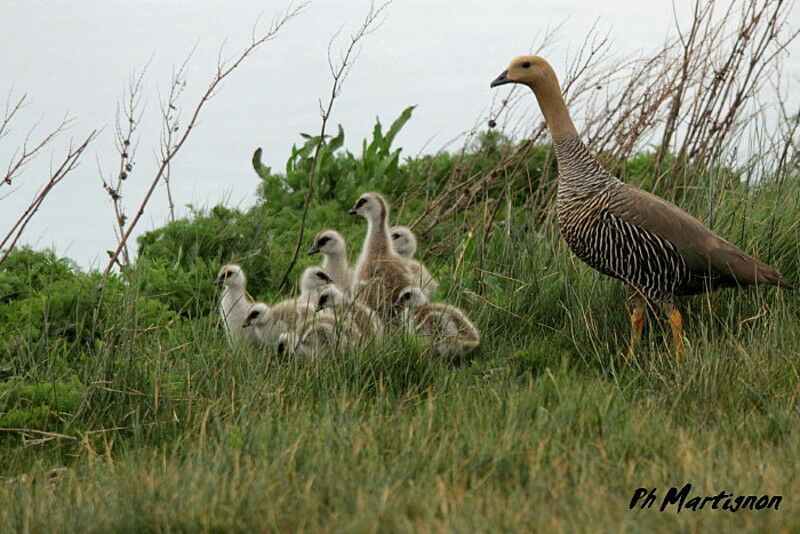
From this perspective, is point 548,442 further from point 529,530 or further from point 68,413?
point 68,413

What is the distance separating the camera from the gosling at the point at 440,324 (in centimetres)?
710

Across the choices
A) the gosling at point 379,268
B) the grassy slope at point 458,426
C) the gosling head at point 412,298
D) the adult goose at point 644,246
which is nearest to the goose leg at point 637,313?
the adult goose at point 644,246

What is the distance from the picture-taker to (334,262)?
8.82 m

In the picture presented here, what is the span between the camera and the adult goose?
289 inches

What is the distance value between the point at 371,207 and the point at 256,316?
1.58 meters

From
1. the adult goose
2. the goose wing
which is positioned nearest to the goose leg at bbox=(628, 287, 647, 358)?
the adult goose

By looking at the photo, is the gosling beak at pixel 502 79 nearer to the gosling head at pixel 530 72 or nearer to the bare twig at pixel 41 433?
the gosling head at pixel 530 72

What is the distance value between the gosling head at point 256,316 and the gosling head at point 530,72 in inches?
91.2

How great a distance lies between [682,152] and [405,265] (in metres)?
2.94

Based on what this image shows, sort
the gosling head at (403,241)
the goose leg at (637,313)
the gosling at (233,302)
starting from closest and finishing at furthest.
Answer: the goose leg at (637,313)
the gosling at (233,302)
the gosling head at (403,241)

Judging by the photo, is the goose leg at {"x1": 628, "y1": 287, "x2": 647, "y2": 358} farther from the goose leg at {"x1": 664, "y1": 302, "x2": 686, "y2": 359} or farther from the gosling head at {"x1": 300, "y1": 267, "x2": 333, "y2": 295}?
the gosling head at {"x1": 300, "y1": 267, "x2": 333, "y2": 295}

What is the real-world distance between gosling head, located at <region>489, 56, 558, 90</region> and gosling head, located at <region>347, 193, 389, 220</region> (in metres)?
1.41

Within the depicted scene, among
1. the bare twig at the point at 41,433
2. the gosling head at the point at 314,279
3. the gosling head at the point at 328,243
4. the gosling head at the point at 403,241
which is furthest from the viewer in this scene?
the gosling head at the point at 403,241

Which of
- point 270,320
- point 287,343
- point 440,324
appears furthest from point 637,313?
point 270,320
